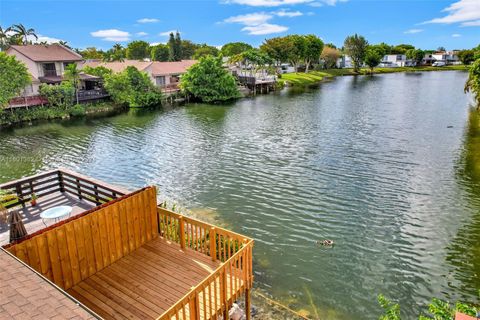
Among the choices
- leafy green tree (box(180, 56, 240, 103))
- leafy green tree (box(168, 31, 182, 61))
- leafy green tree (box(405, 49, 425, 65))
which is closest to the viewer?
leafy green tree (box(180, 56, 240, 103))

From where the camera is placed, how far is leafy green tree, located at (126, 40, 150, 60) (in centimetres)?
13600

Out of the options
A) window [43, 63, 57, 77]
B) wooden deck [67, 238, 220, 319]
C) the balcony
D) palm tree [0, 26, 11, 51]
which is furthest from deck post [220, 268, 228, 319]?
palm tree [0, 26, 11, 51]

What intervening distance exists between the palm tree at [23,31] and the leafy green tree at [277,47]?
58033mm

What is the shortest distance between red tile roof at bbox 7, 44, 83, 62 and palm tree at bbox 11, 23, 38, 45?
22.8 meters

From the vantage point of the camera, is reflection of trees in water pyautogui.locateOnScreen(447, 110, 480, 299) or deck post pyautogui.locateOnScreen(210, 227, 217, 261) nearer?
deck post pyautogui.locateOnScreen(210, 227, 217, 261)

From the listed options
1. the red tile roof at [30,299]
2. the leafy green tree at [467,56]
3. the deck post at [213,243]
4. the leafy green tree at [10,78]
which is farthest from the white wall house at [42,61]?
the leafy green tree at [467,56]

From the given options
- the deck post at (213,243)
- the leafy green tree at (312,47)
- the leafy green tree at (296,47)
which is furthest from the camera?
the leafy green tree at (312,47)

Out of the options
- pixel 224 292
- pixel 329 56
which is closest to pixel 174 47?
pixel 329 56

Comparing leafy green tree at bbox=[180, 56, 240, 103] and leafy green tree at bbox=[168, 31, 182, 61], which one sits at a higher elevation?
leafy green tree at bbox=[168, 31, 182, 61]

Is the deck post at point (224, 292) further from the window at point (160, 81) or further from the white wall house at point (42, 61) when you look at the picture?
the window at point (160, 81)

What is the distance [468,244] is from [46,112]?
4844 cm

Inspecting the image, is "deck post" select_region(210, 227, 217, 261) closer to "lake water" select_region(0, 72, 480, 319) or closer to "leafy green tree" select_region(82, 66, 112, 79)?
"lake water" select_region(0, 72, 480, 319)

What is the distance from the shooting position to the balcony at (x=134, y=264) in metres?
7.49

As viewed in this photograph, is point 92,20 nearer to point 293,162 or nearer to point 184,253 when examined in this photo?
point 293,162
